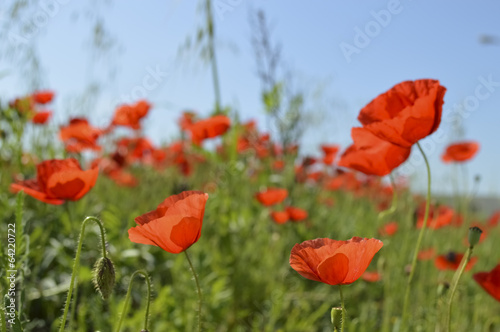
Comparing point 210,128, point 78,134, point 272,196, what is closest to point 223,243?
point 272,196

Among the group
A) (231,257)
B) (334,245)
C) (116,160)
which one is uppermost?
(116,160)

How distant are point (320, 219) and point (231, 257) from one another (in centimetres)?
115

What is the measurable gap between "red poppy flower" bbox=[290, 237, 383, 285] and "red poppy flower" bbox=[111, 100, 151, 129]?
2278 millimetres

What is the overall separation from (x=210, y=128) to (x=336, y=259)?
5.52 ft

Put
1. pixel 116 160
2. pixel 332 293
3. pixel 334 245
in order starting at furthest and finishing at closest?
pixel 116 160
pixel 332 293
pixel 334 245

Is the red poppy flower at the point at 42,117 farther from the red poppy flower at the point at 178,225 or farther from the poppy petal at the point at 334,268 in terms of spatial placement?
the poppy petal at the point at 334,268

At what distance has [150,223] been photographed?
70 cm

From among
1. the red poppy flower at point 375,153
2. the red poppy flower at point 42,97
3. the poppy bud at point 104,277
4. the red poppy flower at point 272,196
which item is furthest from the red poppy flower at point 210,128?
the poppy bud at point 104,277

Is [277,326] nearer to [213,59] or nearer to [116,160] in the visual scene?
[213,59]

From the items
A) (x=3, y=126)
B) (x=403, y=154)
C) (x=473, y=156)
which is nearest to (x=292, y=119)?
(x=473, y=156)

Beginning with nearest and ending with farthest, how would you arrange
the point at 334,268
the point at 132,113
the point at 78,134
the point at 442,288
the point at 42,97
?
the point at 334,268 < the point at 442,288 < the point at 78,134 < the point at 132,113 < the point at 42,97

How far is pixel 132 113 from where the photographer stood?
278 cm

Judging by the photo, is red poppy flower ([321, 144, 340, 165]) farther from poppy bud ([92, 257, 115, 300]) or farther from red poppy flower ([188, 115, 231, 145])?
poppy bud ([92, 257, 115, 300])

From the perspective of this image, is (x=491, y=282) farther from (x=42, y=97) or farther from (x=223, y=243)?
(x=42, y=97)
